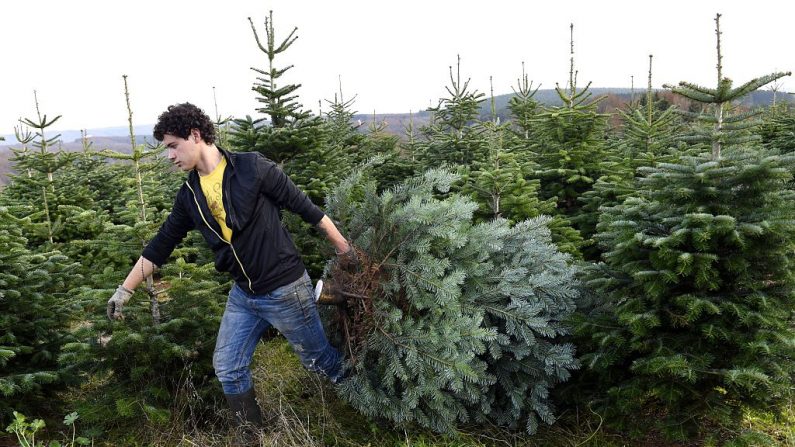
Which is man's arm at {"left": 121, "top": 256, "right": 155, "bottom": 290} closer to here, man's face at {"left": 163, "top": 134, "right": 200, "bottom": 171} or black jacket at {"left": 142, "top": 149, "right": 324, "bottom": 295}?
black jacket at {"left": 142, "top": 149, "right": 324, "bottom": 295}

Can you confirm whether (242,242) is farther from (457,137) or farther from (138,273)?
(457,137)

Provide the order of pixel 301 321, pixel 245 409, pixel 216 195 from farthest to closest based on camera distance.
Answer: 1. pixel 245 409
2. pixel 301 321
3. pixel 216 195

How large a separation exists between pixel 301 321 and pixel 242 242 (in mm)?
630

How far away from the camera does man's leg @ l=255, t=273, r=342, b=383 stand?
125 inches

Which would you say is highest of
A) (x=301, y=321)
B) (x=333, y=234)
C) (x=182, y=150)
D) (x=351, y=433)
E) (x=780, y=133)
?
(x=182, y=150)

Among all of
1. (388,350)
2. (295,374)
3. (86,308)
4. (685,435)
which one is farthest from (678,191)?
(86,308)

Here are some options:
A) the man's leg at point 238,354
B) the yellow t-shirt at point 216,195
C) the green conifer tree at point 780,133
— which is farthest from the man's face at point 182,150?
Result: the green conifer tree at point 780,133

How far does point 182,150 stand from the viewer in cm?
300

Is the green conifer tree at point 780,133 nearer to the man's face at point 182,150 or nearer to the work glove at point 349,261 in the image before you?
the work glove at point 349,261

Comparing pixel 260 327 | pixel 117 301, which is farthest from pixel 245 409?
pixel 117 301

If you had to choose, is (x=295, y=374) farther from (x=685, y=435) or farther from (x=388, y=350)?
(x=685, y=435)

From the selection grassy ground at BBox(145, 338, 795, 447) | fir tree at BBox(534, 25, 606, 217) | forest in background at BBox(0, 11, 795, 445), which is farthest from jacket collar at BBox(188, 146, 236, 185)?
fir tree at BBox(534, 25, 606, 217)

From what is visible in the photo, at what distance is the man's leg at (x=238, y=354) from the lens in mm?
3266

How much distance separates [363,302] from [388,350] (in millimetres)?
352
